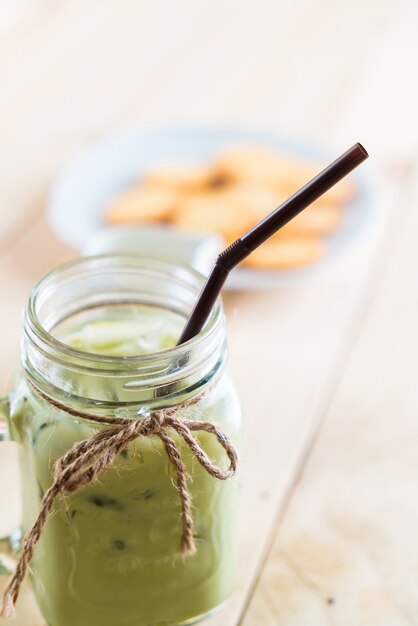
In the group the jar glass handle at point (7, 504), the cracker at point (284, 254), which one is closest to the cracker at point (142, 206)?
the cracker at point (284, 254)

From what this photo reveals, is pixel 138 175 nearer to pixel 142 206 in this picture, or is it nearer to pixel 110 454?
pixel 142 206

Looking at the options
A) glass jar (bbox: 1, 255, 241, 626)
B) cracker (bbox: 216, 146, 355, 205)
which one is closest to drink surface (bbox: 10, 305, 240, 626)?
glass jar (bbox: 1, 255, 241, 626)

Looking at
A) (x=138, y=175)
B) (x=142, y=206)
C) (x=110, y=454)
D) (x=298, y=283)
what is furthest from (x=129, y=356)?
(x=138, y=175)

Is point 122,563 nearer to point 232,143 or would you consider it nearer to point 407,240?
Result: point 407,240

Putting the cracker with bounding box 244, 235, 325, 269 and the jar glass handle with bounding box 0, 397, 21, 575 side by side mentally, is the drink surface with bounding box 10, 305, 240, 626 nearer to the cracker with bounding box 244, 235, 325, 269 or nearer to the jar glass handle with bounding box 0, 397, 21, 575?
the jar glass handle with bounding box 0, 397, 21, 575

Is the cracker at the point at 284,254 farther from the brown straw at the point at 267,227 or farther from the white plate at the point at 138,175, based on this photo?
the brown straw at the point at 267,227
